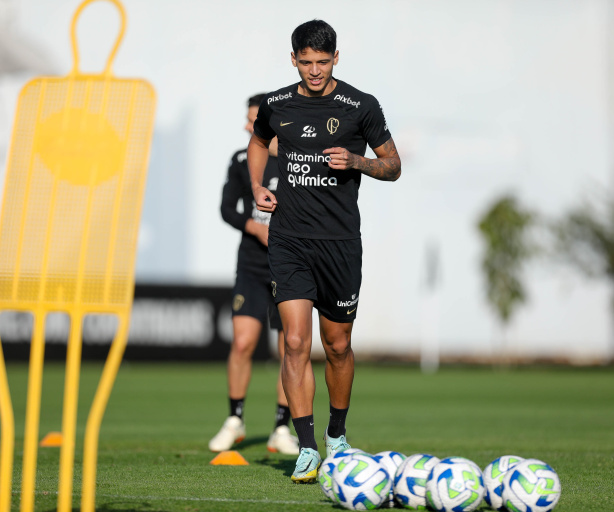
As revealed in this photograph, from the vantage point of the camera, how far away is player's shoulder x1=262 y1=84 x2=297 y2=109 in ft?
16.8

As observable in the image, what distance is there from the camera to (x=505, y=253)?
3247cm

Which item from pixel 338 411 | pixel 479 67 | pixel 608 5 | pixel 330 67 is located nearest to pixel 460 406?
pixel 338 411

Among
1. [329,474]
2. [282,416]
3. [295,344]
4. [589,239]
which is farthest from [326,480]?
[589,239]

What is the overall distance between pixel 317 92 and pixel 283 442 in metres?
2.68

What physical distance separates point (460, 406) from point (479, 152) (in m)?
21.4

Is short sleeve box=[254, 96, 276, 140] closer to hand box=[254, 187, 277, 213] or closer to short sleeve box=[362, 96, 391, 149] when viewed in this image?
hand box=[254, 187, 277, 213]

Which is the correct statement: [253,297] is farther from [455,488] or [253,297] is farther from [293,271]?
[455,488]

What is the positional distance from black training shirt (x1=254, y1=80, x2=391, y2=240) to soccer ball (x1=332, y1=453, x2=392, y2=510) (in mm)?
1483

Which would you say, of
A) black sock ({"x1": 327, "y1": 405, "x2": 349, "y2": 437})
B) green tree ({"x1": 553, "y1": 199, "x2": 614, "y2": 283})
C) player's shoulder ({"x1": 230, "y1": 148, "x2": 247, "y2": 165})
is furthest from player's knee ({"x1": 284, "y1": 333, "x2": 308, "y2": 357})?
green tree ({"x1": 553, "y1": 199, "x2": 614, "y2": 283})

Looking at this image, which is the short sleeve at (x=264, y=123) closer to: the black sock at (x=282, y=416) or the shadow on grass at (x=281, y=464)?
the shadow on grass at (x=281, y=464)

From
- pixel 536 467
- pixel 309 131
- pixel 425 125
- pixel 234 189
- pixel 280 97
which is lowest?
pixel 536 467

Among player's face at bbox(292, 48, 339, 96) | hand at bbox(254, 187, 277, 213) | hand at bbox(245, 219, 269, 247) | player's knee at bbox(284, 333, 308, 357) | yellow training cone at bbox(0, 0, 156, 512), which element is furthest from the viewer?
hand at bbox(245, 219, 269, 247)

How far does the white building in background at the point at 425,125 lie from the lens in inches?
1067

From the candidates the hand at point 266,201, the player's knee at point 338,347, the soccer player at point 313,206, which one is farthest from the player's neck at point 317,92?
the player's knee at point 338,347
